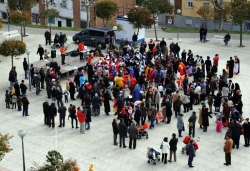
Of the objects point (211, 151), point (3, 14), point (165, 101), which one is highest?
point (3, 14)

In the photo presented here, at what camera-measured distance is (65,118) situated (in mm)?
26891

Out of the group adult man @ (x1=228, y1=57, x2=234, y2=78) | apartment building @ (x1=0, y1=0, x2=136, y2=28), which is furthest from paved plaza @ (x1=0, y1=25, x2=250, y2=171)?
apartment building @ (x1=0, y1=0, x2=136, y2=28)

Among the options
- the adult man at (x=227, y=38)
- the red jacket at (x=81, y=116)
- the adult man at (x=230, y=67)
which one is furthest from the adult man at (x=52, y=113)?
the adult man at (x=227, y=38)

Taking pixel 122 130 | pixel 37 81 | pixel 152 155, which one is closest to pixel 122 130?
pixel 122 130

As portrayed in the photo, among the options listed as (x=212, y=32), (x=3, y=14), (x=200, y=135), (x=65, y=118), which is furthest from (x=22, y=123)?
(x=3, y=14)

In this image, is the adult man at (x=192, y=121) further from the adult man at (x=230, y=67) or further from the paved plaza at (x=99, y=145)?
the adult man at (x=230, y=67)

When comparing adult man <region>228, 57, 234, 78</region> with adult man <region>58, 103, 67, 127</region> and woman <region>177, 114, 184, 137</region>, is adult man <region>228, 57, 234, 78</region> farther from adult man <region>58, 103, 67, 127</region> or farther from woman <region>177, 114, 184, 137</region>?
adult man <region>58, 103, 67, 127</region>

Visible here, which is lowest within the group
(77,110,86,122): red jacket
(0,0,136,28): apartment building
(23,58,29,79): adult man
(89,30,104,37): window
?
(77,110,86,122): red jacket

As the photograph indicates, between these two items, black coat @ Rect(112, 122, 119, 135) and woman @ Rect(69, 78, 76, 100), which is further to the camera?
woman @ Rect(69, 78, 76, 100)

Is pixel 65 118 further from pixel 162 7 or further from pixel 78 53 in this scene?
pixel 162 7

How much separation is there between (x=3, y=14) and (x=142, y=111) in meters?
46.1

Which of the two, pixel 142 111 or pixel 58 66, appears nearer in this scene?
pixel 142 111

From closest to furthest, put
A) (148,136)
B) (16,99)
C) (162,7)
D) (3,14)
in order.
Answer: (148,136) < (16,99) < (162,7) < (3,14)

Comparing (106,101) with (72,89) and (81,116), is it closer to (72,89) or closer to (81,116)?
(81,116)
